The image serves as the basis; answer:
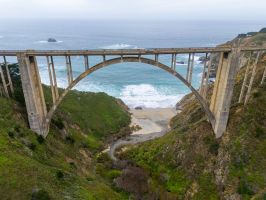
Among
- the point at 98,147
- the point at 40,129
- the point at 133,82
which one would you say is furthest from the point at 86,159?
the point at 133,82

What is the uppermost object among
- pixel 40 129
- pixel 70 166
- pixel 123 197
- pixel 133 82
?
pixel 40 129

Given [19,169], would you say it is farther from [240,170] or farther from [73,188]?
[240,170]

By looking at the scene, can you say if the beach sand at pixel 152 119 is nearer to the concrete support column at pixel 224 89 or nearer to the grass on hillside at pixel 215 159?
the grass on hillside at pixel 215 159

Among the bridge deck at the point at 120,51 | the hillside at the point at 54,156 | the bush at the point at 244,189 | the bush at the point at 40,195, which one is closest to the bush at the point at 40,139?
the hillside at the point at 54,156

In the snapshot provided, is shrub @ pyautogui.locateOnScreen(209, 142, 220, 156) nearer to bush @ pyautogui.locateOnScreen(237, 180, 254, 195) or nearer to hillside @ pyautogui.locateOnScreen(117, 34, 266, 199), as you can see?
hillside @ pyautogui.locateOnScreen(117, 34, 266, 199)

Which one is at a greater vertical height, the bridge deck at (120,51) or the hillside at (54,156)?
the bridge deck at (120,51)

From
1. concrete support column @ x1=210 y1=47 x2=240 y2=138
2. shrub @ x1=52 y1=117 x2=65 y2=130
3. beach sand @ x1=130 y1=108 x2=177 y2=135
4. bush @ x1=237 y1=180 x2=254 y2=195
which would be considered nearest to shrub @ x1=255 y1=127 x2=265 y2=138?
concrete support column @ x1=210 y1=47 x2=240 y2=138
